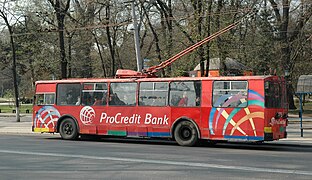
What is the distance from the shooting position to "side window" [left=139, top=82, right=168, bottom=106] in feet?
60.9

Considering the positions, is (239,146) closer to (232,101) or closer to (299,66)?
(232,101)

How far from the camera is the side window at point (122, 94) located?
63.4 ft

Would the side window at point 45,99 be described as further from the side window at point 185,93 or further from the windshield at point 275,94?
the windshield at point 275,94

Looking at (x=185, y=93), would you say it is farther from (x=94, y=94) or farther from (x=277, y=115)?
(x=94, y=94)

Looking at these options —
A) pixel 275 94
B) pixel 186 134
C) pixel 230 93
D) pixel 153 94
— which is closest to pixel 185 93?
pixel 153 94

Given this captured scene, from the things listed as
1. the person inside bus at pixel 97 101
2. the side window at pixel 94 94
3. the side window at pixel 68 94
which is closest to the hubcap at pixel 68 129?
the side window at pixel 68 94

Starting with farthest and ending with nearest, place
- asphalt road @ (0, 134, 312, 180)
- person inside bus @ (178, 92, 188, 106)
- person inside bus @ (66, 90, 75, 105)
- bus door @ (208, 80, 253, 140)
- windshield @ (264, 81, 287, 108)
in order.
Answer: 1. person inside bus @ (66, 90, 75, 105)
2. person inside bus @ (178, 92, 188, 106)
3. bus door @ (208, 80, 253, 140)
4. windshield @ (264, 81, 287, 108)
5. asphalt road @ (0, 134, 312, 180)

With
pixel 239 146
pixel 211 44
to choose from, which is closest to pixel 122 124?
pixel 239 146

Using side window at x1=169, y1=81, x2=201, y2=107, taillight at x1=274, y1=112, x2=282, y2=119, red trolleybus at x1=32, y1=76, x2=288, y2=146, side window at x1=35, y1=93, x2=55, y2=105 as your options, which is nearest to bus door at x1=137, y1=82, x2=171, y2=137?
red trolleybus at x1=32, y1=76, x2=288, y2=146

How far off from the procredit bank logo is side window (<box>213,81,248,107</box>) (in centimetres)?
558

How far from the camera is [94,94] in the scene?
20.3m

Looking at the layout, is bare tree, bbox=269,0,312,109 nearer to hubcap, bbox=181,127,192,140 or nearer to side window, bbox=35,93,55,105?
side window, bbox=35,93,55,105

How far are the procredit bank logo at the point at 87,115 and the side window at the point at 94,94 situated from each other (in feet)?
0.73

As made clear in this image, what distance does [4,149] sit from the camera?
647 inches
